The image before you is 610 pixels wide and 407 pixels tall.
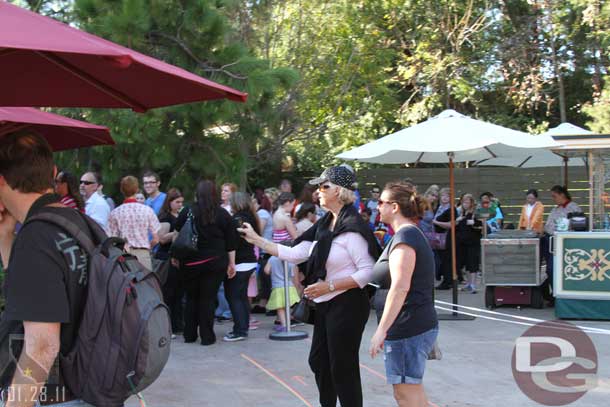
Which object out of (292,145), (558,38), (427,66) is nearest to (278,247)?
(292,145)

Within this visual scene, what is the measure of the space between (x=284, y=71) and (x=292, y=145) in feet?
26.7

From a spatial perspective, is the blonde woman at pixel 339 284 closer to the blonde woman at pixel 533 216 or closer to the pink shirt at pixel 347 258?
the pink shirt at pixel 347 258

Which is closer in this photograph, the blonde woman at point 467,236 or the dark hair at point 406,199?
the dark hair at point 406,199

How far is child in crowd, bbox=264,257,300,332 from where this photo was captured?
925 cm

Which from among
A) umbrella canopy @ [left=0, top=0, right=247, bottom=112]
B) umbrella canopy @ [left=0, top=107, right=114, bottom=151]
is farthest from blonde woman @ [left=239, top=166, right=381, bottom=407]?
umbrella canopy @ [left=0, top=107, right=114, bottom=151]

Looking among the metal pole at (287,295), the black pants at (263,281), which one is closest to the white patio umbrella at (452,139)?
the black pants at (263,281)

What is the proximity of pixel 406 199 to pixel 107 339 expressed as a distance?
261 centimetres

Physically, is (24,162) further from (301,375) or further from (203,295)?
(203,295)

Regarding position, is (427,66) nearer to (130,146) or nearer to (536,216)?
(536,216)

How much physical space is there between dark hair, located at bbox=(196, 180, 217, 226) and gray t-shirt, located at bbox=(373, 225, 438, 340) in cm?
401

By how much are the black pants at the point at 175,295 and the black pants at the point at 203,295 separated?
24 cm

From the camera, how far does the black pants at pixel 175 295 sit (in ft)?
29.4

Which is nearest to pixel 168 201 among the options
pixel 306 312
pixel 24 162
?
pixel 306 312

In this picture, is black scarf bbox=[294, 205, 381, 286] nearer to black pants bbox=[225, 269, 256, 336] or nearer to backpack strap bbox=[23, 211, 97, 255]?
backpack strap bbox=[23, 211, 97, 255]
